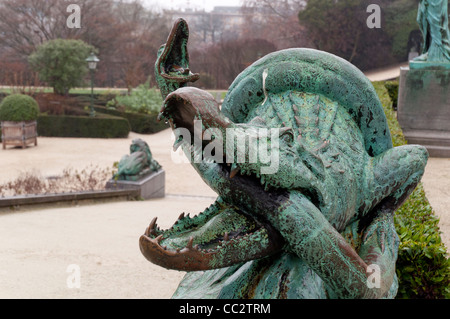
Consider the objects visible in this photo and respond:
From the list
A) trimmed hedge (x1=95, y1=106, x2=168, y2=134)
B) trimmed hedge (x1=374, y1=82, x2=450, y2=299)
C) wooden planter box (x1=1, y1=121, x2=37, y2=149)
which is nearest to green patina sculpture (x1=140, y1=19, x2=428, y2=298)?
trimmed hedge (x1=374, y1=82, x2=450, y2=299)

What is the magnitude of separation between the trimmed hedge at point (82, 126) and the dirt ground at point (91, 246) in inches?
445

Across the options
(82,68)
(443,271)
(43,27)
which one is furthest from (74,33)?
(443,271)

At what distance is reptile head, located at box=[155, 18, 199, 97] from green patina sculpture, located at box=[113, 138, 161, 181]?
951cm

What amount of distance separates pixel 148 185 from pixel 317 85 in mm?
9600

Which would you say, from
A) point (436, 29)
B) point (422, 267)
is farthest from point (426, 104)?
point (422, 267)

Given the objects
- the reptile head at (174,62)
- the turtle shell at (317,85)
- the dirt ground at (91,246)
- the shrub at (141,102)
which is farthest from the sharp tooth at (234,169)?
the shrub at (141,102)

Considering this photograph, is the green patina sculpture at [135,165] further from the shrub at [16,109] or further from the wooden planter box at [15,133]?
the shrub at [16,109]

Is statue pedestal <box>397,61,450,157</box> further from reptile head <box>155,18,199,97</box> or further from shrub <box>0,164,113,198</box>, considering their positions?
reptile head <box>155,18,199,97</box>

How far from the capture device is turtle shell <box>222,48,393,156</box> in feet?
6.58

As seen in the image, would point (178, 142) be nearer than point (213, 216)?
Yes

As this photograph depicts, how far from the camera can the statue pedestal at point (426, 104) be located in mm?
11016

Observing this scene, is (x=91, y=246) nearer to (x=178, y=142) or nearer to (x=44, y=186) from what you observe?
(x=44, y=186)

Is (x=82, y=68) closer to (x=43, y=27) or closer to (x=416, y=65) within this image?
(x=43, y=27)

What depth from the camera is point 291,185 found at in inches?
61.9
